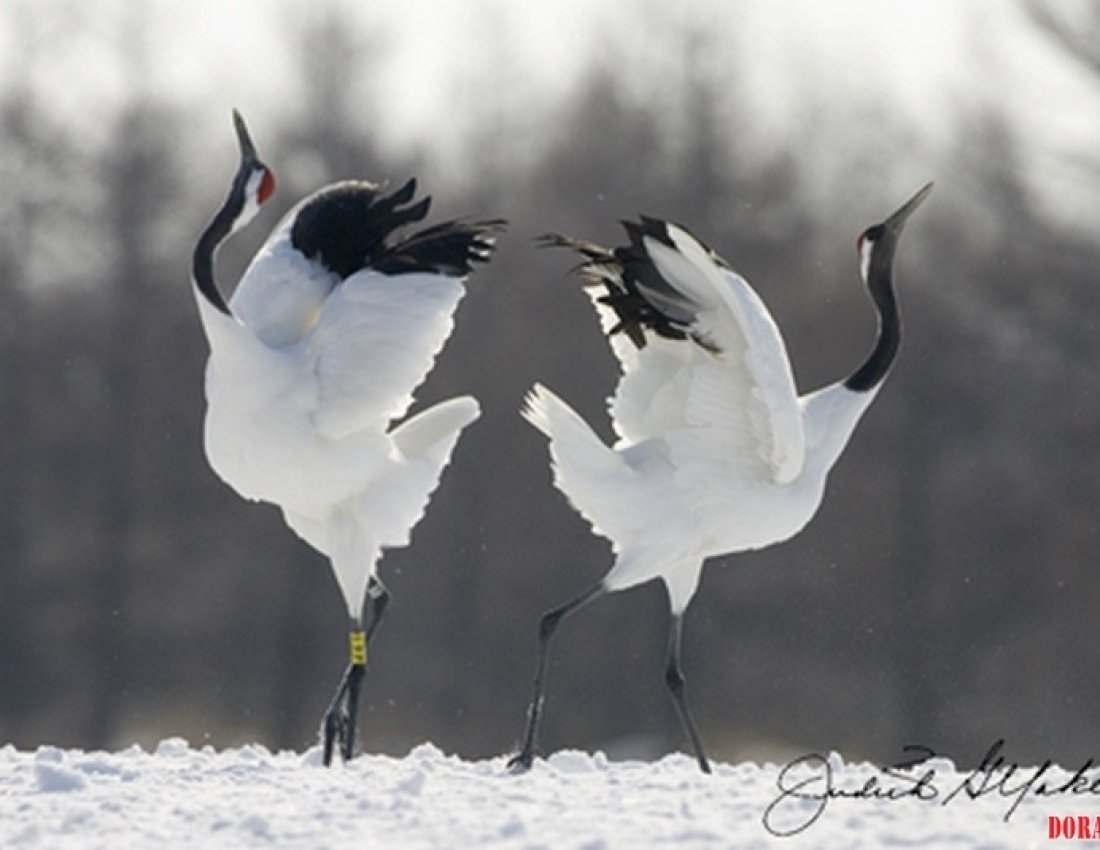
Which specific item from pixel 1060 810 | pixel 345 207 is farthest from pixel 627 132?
pixel 1060 810

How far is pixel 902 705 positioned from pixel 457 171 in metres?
10.9

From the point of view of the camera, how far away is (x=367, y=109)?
38.2 m

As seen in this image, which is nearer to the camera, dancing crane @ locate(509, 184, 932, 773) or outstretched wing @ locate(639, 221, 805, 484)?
outstretched wing @ locate(639, 221, 805, 484)

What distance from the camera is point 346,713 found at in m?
13.5

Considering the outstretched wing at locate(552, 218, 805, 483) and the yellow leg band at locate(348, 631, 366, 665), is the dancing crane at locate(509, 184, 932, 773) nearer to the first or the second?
the outstretched wing at locate(552, 218, 805, 483)

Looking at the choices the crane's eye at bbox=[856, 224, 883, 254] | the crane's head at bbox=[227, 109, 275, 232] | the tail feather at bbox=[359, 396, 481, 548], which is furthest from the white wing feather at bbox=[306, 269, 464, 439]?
the crane's eye at bbox=[856, 224, 883, 254]

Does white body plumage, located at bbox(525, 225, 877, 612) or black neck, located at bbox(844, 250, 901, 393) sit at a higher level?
black neck, located at bbox(844, 250, 901, 393)

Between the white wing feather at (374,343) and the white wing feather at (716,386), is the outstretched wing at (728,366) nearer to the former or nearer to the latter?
the white wing feather at (716,386)

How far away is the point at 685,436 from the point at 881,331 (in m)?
1.28

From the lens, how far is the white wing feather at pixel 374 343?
13.1 m

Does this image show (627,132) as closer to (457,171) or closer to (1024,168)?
(457,171)

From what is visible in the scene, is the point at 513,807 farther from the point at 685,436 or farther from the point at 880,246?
the point at 880,246

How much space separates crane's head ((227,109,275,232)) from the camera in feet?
44.2
